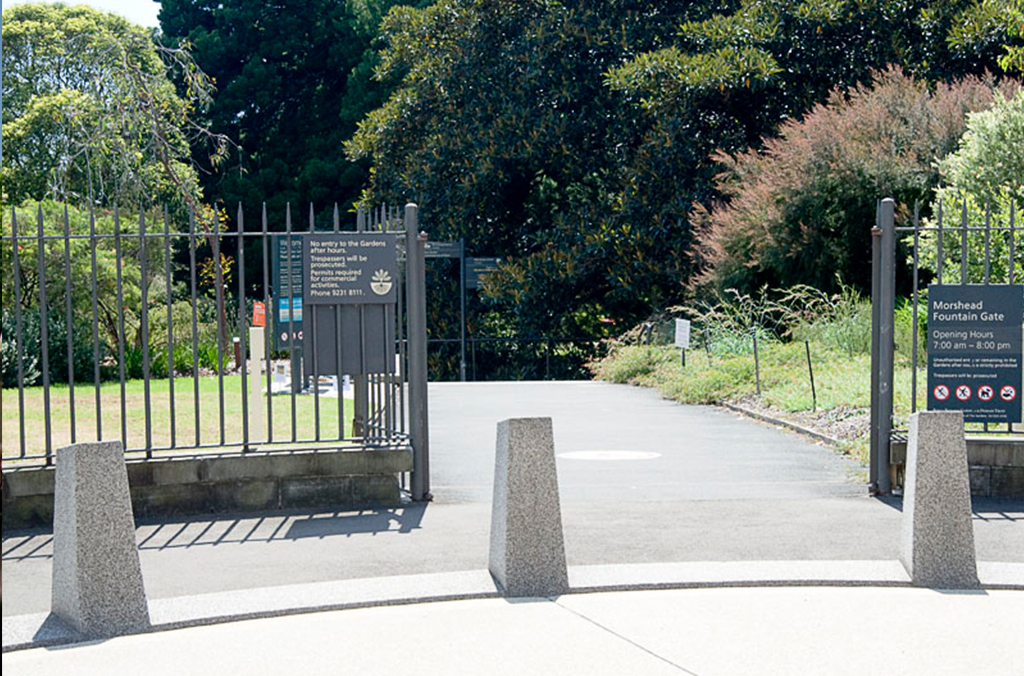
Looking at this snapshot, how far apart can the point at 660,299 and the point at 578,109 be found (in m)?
5.67

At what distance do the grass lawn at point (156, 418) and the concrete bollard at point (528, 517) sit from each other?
4.05 meters

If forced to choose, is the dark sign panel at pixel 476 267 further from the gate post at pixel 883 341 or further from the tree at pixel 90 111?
the gate post at pixel 883 341

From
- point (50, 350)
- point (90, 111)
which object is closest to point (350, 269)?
point (50, 350)

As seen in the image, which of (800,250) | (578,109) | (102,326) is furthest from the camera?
(578,109)

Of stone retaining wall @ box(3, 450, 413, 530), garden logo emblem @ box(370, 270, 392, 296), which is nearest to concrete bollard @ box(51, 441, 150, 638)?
stone retaining wall @ box(3, 450, 413, 530)

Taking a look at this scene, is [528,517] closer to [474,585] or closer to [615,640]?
[474,585]

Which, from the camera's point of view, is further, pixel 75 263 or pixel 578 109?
pixel 578 109

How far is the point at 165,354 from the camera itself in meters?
24.5

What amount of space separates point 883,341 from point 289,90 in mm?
39143

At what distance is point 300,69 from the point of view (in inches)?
1828

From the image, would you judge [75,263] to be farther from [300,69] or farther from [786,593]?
[300,69]

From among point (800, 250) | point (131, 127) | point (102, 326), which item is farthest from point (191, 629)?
point (131, 127)

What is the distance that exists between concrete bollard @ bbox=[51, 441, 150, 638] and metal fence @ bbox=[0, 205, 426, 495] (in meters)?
1.78

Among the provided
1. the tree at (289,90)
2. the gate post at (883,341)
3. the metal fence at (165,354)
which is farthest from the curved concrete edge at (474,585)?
the tree at (289,90)
